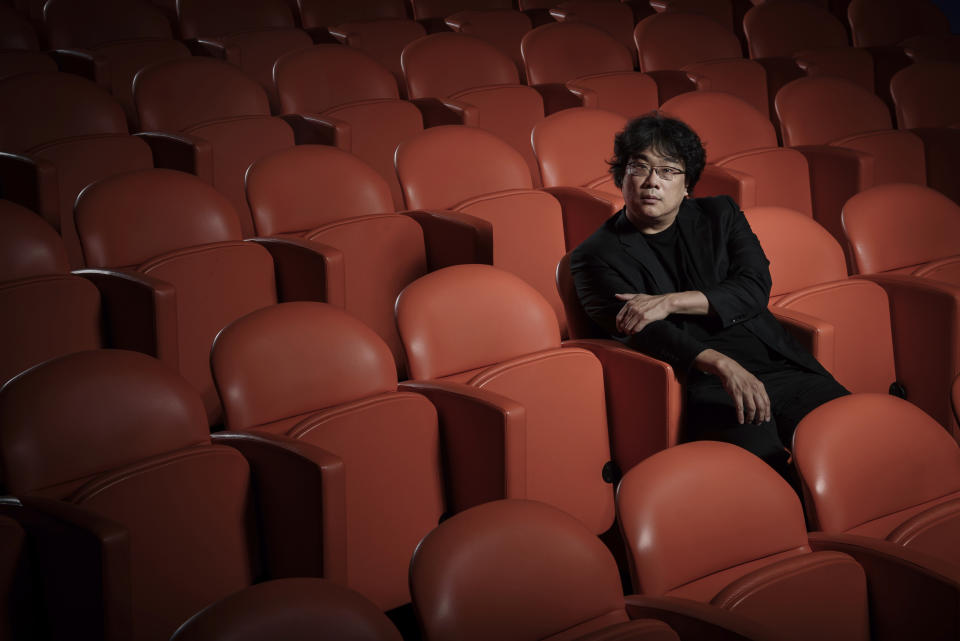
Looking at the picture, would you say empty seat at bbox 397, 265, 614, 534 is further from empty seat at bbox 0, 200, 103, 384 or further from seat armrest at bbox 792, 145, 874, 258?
seat armrest at bbox 792, 145, 874, 258

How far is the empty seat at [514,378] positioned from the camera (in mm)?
750

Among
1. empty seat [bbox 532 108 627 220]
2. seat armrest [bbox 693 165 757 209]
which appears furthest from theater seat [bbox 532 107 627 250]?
seat armrest [bbox 693 165 757 209]

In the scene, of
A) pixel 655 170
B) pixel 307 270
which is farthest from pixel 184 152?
pixel 655 170

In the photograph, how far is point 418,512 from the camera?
734mm

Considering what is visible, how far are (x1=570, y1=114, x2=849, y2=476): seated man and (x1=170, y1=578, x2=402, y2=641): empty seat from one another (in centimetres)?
45

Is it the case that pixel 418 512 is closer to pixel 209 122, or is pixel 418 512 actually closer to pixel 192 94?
pixel 209 122

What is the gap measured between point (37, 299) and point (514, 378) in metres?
0.39

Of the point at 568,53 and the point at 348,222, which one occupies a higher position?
the point at 568,53

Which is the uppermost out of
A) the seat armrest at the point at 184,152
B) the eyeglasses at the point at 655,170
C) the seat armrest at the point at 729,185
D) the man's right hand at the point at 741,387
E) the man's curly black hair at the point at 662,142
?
the man's curly black hair at the point at 662,142

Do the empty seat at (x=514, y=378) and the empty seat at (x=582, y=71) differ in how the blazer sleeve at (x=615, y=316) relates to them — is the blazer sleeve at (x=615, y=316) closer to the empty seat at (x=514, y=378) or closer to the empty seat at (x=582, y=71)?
the empty seat at (x=514, y=378)

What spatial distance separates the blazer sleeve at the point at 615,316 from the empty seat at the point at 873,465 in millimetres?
161

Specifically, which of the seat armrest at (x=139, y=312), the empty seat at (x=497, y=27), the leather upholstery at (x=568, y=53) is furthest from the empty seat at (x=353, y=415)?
the empty seat at (x=497, y=27)

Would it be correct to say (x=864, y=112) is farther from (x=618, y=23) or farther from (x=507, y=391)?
(x=507, y=391)

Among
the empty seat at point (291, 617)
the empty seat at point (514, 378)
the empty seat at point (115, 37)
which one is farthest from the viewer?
the empty seat at point (115, 37)
